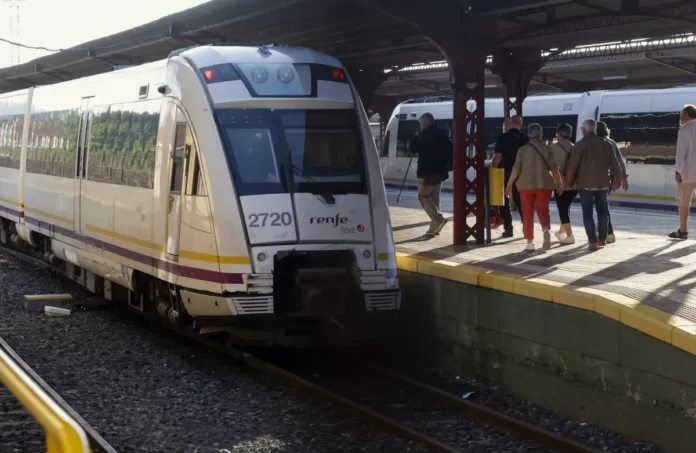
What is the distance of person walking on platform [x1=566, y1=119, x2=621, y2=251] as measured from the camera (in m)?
12.9

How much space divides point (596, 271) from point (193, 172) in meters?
4.11

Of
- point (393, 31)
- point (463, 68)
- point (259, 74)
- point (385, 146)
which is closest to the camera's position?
point (259, 74)

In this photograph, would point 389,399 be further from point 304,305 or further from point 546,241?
point 546,241

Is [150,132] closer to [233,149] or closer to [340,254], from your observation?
[233,149]

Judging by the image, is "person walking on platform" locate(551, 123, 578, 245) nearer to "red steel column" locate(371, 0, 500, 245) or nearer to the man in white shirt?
"red steel column" locate(371, 0, 500, 245)

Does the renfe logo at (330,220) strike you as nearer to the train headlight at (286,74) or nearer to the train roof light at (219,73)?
the train headlight at (286,74)

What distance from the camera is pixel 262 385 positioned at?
396 inches

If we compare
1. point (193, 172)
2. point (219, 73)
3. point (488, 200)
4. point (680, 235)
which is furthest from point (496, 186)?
point (193, 172)

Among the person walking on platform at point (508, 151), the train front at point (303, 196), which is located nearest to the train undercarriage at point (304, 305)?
the train front at point (303, 196)

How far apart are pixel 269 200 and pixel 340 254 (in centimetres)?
85

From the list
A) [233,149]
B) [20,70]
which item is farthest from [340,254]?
[20,70]

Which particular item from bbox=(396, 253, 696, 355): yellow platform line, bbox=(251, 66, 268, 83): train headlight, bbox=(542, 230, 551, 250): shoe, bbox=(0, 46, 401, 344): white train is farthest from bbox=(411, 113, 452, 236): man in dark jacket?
bbox=(251, 66, 268, 83): train headlight

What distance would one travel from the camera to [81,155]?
14.3 metres

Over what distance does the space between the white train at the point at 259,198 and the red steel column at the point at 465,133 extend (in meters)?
3.27
